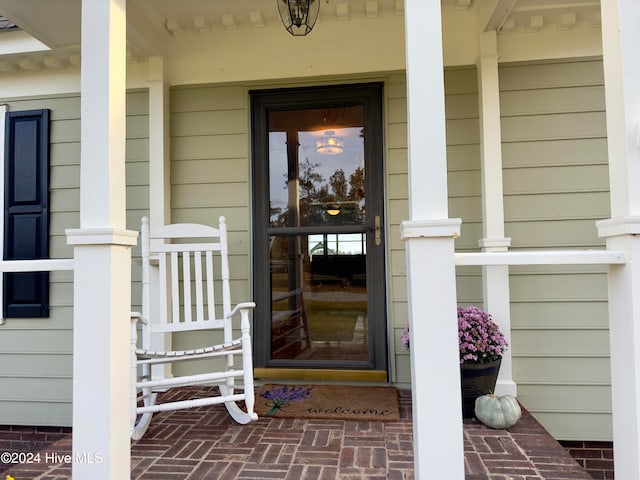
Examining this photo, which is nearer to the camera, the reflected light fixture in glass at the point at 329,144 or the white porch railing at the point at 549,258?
the white porch railing at the point at 549,258

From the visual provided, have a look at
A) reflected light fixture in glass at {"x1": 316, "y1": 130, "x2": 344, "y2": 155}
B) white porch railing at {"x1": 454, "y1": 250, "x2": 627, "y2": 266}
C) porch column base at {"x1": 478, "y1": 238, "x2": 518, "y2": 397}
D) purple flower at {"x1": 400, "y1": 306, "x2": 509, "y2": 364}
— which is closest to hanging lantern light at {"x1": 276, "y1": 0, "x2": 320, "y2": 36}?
reflected light fixture in glass at {"x1": 316, "y1": 130, "x2": 344, "y2": 155}

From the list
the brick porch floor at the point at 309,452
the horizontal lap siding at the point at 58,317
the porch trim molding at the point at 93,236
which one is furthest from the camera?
the horizontal lap siding at the point at 58,317

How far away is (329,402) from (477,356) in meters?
0.90

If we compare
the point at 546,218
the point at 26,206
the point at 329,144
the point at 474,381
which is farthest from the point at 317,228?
the point at 26,206

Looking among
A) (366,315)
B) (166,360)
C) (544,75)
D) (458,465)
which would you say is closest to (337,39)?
(544,75)

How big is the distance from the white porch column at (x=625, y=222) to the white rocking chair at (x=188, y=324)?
1579 millimetres

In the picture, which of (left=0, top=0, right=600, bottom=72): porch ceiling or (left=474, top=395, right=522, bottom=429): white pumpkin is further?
(left=0, top=0, right=600, bottom=72): porch ceiling

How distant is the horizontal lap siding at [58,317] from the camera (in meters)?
2.97

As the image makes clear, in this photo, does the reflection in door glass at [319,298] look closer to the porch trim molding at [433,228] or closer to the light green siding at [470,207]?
the light green siding at [470,207]

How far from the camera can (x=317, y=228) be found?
2.86 m

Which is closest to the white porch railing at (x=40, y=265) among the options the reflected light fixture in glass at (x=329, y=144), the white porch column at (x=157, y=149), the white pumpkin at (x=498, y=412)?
the white porch column at (x=157, y=149)

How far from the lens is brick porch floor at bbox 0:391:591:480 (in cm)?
174

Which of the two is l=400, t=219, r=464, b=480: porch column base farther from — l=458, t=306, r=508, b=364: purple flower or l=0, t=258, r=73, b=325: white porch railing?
l=0, t=258, r=73, b=325: white porch railing

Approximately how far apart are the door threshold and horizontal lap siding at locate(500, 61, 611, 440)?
0.89 meters
